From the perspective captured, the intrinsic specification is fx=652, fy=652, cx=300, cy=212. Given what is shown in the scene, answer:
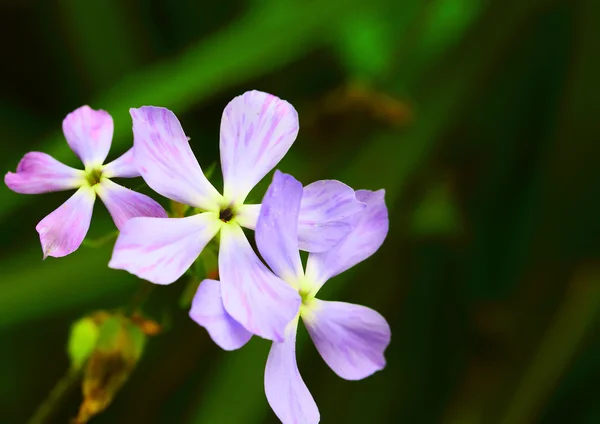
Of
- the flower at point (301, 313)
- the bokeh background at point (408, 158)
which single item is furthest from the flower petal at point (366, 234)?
the bokeh background at point (408, 158)

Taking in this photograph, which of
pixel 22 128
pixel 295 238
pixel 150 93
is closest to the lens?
pixel 295 238

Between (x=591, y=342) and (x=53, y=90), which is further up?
(x=53, y=90)

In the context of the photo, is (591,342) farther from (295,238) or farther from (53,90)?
(53,90)

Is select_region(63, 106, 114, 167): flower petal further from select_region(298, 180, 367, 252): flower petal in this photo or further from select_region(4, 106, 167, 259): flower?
select_region(298, 180, 367, 252): flower petal

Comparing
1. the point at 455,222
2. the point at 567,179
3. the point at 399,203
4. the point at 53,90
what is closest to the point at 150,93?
the point at 53,90

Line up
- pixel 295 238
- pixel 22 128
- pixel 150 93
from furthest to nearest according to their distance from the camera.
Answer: pixel 22 128
pixel 150 93
pixel 295 238

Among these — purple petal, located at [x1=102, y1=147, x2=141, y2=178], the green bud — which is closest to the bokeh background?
the green bud

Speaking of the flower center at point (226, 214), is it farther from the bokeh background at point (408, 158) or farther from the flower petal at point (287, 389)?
the bokeh background at point (408, 158)
